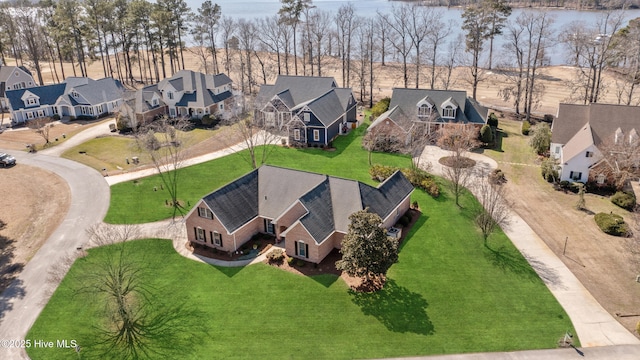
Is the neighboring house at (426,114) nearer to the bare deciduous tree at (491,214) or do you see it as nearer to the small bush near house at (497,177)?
the small bush near house at (497,177)

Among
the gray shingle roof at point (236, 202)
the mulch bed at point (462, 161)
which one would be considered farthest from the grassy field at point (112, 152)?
the mulch bed at point (462, 161)

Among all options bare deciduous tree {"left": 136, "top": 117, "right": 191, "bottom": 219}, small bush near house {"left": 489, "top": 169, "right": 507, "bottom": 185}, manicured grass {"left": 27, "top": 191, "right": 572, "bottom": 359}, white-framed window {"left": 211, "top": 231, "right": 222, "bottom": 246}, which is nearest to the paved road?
manicured grass {"left": 27, "top": 191, "right": 572, "bottom": 359}

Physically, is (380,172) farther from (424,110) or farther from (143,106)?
(143,106)

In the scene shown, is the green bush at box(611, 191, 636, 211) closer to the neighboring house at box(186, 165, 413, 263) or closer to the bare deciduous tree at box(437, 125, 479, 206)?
the bare deciduous tree at box(437, 125, 479, 206)

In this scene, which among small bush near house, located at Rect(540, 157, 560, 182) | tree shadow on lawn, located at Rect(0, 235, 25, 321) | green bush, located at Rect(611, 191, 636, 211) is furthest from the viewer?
small bush near house, located at Rect(540, 157, 560, 182)

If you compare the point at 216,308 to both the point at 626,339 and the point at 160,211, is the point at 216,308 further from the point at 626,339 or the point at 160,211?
the point at 626,339

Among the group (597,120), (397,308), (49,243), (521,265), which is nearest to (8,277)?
(49,243)
